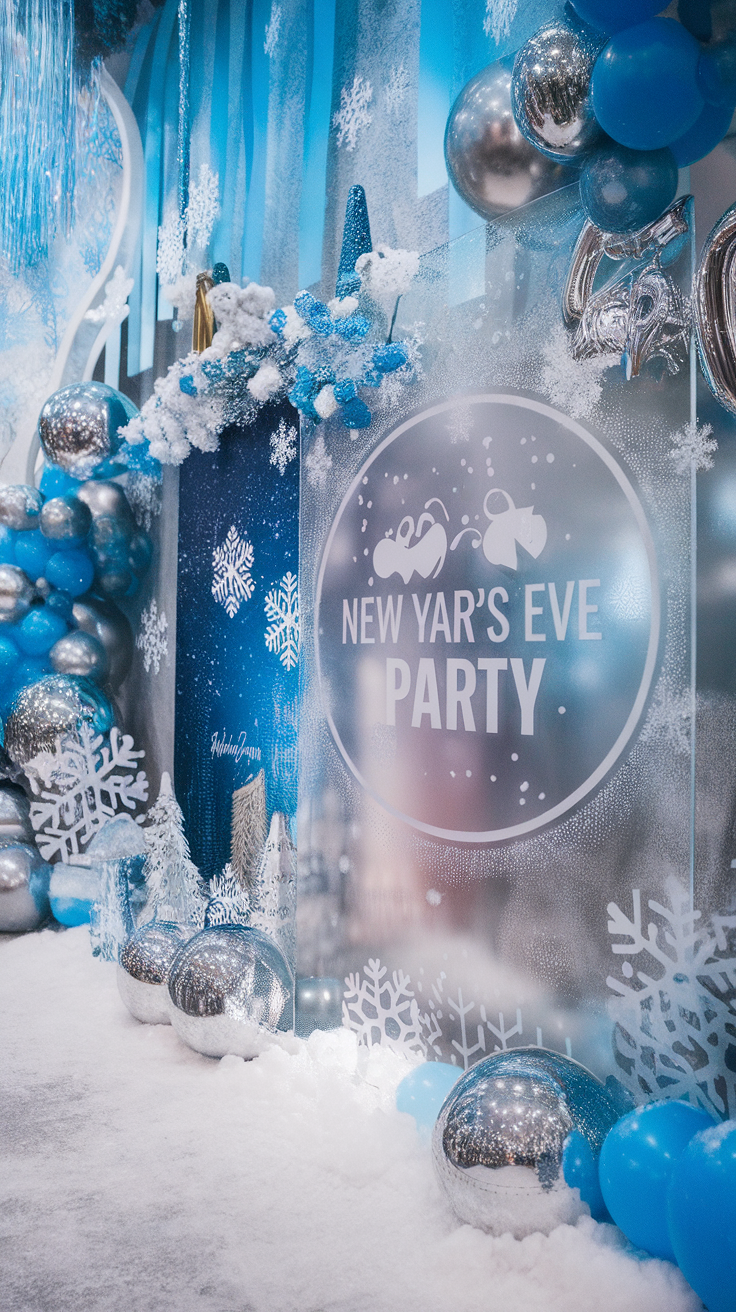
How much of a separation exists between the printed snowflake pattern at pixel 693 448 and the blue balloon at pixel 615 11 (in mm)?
762

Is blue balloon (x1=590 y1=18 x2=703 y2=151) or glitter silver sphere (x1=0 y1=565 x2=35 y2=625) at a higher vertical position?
blue balloon (x1=590 y1=18 x2=703 y2=151)

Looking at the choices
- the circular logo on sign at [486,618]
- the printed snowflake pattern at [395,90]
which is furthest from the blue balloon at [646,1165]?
the printed snowflake pattern at [395,90]

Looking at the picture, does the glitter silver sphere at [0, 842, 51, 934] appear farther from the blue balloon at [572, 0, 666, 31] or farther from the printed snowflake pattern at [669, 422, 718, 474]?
the blue balloon at [572, 0, 666, 31]

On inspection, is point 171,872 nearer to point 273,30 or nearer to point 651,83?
point 651,83

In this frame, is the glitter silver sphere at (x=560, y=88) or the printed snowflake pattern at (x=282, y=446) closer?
the glitter silver sphere at (x=560, y=88)

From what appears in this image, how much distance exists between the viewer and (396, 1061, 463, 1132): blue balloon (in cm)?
215

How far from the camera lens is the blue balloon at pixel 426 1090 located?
2.15m

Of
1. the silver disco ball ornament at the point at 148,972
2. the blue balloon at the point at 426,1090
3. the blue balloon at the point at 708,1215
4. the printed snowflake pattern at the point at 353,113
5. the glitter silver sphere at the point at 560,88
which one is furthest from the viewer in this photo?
the printed snowflake pattern at the point at 353,113

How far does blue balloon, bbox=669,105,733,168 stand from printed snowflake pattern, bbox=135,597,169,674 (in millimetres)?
2939

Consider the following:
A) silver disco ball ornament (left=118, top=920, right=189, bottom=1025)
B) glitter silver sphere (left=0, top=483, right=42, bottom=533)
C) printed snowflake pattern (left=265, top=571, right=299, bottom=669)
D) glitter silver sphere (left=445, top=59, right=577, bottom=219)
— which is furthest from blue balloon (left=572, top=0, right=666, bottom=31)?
glitter silver sphere (left=0, top=483, right=42, bottom=533)

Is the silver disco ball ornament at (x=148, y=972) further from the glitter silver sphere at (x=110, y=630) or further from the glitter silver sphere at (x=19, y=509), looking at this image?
the glitter silver sphere at (x=19, y=509)

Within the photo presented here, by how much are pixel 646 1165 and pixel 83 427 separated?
352 centimetres

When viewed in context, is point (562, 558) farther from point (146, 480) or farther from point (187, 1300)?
point (146, 480)

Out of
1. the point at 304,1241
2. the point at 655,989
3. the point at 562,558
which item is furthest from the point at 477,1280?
the point at 562,558
